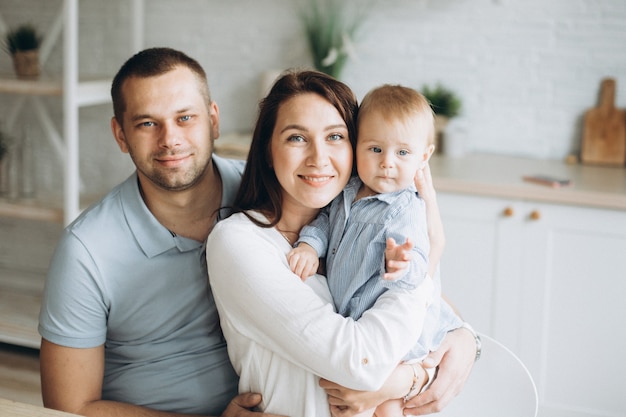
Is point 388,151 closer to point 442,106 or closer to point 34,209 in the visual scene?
point 442,106

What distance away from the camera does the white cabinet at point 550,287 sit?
117 inches

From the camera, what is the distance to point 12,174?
12.4 feet

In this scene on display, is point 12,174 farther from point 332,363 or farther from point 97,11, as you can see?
point 332,363

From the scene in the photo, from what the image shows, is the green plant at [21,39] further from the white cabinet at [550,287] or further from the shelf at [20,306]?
the white cabinet at [550,287]

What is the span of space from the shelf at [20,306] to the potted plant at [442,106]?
Result: 210cm

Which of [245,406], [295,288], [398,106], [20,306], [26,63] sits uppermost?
[26,63]

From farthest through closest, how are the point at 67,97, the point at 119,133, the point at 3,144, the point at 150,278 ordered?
the point at 3,144, the point at 67,97, the point at 119,133, the point at 150,278

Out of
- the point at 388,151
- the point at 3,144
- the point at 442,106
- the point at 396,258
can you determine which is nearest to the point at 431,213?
the point at 388,151

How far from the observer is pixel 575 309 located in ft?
9.91

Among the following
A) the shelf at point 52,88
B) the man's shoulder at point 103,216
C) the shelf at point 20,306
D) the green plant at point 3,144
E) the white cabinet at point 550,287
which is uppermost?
the shelf at point 52,88

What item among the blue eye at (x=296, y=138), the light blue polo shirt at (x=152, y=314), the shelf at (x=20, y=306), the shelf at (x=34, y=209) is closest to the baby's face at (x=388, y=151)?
the blue eye at (x=296, y=138)

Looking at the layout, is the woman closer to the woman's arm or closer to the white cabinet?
the woman's arm

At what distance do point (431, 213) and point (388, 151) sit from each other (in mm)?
277

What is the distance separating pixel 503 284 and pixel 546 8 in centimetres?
129
